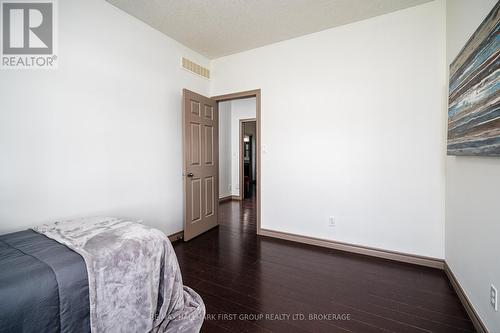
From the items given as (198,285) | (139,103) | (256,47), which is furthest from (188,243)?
(256,47)

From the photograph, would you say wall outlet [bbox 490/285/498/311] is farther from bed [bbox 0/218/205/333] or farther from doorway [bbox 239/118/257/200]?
doorway [bbox 239/118/257/200]

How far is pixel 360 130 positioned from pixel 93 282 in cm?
298

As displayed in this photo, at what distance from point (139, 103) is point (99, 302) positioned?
7.26ft

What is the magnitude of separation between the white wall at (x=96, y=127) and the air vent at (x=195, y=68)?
0.12 m

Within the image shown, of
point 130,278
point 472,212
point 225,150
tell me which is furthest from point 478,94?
point 225,150

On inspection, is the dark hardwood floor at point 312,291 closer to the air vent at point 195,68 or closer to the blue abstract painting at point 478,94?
the blue abstract painting at point 478,94

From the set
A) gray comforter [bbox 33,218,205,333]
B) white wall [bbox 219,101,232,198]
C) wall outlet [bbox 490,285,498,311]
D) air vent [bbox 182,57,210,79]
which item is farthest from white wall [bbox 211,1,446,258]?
white wall [bbox 219,101,232,198]

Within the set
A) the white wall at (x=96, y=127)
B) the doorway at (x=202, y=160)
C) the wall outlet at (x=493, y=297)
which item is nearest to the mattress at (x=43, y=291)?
the white wall at (x=96, y=127)

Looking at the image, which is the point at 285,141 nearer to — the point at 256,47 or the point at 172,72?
the point at 256,47

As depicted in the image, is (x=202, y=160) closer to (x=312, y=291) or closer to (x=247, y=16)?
(x=247, y=16)

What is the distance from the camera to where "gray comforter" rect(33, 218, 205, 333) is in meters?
1.30

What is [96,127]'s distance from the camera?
2289 mm

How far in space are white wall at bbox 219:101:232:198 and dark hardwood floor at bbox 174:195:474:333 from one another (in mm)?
2999

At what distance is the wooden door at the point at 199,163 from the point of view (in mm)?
3107
